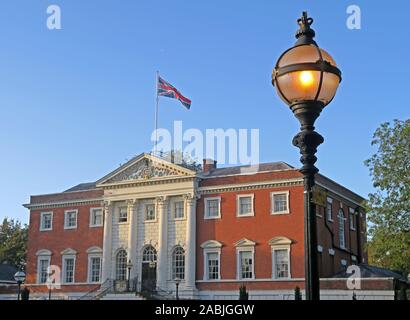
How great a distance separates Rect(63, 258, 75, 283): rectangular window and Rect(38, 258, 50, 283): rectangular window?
197cm

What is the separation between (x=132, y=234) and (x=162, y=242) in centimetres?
288

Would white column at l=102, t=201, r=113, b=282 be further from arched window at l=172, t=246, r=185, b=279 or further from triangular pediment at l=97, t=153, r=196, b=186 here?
arched window at l=172, t=246, r=185, b=279

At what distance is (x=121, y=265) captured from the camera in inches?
1868

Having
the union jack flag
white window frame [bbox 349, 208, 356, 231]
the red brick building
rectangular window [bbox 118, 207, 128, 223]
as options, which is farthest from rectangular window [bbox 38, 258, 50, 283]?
white window frame [bbox 349, 208, 356, 231]

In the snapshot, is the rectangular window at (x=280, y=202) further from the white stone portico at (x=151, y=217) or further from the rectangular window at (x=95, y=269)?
the rectangular window at (x=95, y=269)

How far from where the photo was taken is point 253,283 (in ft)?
136

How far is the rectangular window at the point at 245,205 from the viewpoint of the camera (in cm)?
4312

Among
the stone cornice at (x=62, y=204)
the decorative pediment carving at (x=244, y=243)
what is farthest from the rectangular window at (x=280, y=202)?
the stone cornice at (x=62, y=204)

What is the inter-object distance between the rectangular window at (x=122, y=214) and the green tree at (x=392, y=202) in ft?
66.8

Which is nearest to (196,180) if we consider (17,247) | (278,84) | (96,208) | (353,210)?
(96,208)

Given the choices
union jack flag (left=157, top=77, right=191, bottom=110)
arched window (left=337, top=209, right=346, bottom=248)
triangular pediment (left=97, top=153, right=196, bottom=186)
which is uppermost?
union jack flag (left=157, top=77, right=191, bottom=110)

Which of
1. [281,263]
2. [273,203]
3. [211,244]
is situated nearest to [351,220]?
[273,203]

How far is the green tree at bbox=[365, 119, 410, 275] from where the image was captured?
32.5 m

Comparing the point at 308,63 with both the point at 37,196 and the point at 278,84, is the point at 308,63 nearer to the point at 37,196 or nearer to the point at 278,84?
the point at 278,84
